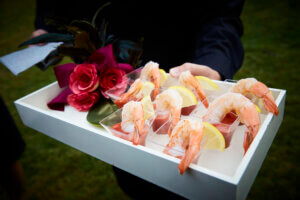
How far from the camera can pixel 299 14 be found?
5445mm

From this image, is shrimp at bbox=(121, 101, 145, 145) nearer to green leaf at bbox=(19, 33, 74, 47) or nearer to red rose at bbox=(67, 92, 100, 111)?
red rose at bbox=(67, 92, 100, 111)

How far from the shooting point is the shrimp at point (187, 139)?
0.72m

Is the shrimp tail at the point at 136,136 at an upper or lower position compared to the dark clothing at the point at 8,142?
upper

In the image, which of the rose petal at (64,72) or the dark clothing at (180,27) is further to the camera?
the dark clothing at (180,27)

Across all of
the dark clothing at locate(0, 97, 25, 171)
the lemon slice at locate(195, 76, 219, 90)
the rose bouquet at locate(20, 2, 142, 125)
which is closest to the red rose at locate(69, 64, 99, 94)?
the rose bouquet at locate(20, 2, 142, 125)

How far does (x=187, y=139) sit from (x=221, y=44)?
35.9 inches

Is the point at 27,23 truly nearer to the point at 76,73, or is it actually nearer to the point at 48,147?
the point at 48,147

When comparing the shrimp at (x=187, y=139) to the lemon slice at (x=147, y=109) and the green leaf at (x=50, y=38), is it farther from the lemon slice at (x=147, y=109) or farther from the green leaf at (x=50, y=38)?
the green leaf at (x=50, y=38)

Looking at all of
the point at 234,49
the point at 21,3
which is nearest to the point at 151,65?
the point at 234,49

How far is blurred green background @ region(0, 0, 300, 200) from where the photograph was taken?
2.23 m

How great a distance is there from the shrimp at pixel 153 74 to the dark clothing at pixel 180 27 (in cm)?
37

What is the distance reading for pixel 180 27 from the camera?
5.52 feet

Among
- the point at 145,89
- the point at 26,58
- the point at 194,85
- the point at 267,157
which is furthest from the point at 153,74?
the point at 267,157

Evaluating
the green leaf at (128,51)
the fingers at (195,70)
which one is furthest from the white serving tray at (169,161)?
the green leaf at (128,51)
